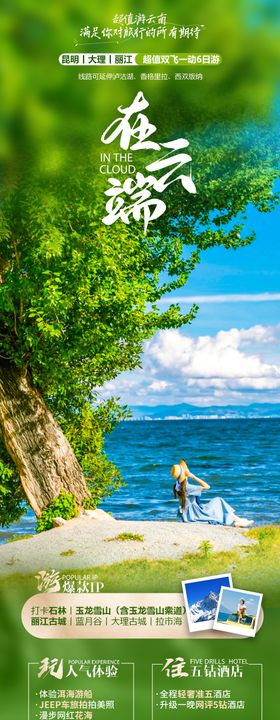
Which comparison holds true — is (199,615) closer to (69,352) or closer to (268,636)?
(268,636)

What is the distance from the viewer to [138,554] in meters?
7.08

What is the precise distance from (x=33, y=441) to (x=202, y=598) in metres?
3.50

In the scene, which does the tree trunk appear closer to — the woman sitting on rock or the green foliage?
the green foliage

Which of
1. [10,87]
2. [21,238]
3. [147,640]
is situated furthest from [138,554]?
[10,87]

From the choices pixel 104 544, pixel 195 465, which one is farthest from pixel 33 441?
pixel 195 465

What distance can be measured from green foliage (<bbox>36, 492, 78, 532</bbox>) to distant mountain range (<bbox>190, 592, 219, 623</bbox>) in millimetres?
3229

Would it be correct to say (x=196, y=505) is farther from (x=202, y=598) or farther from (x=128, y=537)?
(x=202, y=598)

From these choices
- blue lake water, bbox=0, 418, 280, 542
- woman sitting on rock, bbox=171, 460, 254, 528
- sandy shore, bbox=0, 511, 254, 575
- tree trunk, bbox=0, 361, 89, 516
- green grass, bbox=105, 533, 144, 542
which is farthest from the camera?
blue lake water, bbox=0, 418, 280, 542

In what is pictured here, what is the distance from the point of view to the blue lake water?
39.1ft

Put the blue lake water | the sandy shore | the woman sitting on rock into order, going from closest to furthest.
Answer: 1. the sandy shore
2. the woman sitting on rock
3. the blue lake water

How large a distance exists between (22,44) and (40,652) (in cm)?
422

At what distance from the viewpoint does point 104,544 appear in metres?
7.28

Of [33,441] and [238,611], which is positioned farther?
[33,441]

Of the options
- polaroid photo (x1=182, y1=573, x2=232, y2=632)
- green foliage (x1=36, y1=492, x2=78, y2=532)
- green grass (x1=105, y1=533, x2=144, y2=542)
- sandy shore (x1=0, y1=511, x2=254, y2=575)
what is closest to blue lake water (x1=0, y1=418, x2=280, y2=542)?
green foliage (x1=36, y1=492, x2=78, y2=532)
